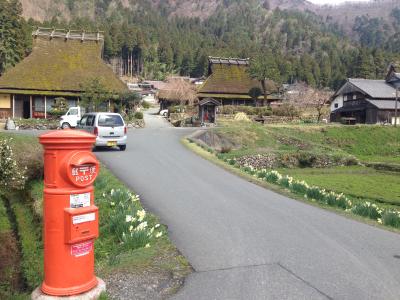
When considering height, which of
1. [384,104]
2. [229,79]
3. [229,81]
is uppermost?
[229,79]

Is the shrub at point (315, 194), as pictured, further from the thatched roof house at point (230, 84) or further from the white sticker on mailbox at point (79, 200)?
the thatched roof house at point (230, 84)

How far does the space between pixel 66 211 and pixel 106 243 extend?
2515 mm

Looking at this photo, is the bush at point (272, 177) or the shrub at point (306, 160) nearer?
the bush at point (272, 177)

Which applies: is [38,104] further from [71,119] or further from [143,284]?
[143,284]

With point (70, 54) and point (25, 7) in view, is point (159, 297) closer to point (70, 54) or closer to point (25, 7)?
point (70, 54)

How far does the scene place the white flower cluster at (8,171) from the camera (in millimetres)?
10641

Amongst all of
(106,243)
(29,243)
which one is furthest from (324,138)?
(106,243)

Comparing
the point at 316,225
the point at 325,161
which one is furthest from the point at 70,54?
the point at 316,225

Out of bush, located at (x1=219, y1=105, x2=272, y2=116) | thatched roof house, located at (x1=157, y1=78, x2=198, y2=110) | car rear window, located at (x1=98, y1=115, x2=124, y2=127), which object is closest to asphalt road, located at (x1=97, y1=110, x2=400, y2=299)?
car rear window, located at (x1=98, y1=115, x2=124, y2=127)

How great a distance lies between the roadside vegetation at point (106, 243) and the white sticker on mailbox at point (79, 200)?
125 centimetres

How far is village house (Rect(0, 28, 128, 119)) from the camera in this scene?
36500 mm

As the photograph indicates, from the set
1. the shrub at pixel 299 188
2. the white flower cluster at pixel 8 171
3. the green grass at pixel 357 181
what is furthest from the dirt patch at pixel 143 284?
the green grass at pixel 357 181

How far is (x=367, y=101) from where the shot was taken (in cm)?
5184

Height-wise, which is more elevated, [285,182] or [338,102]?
[338,102]
